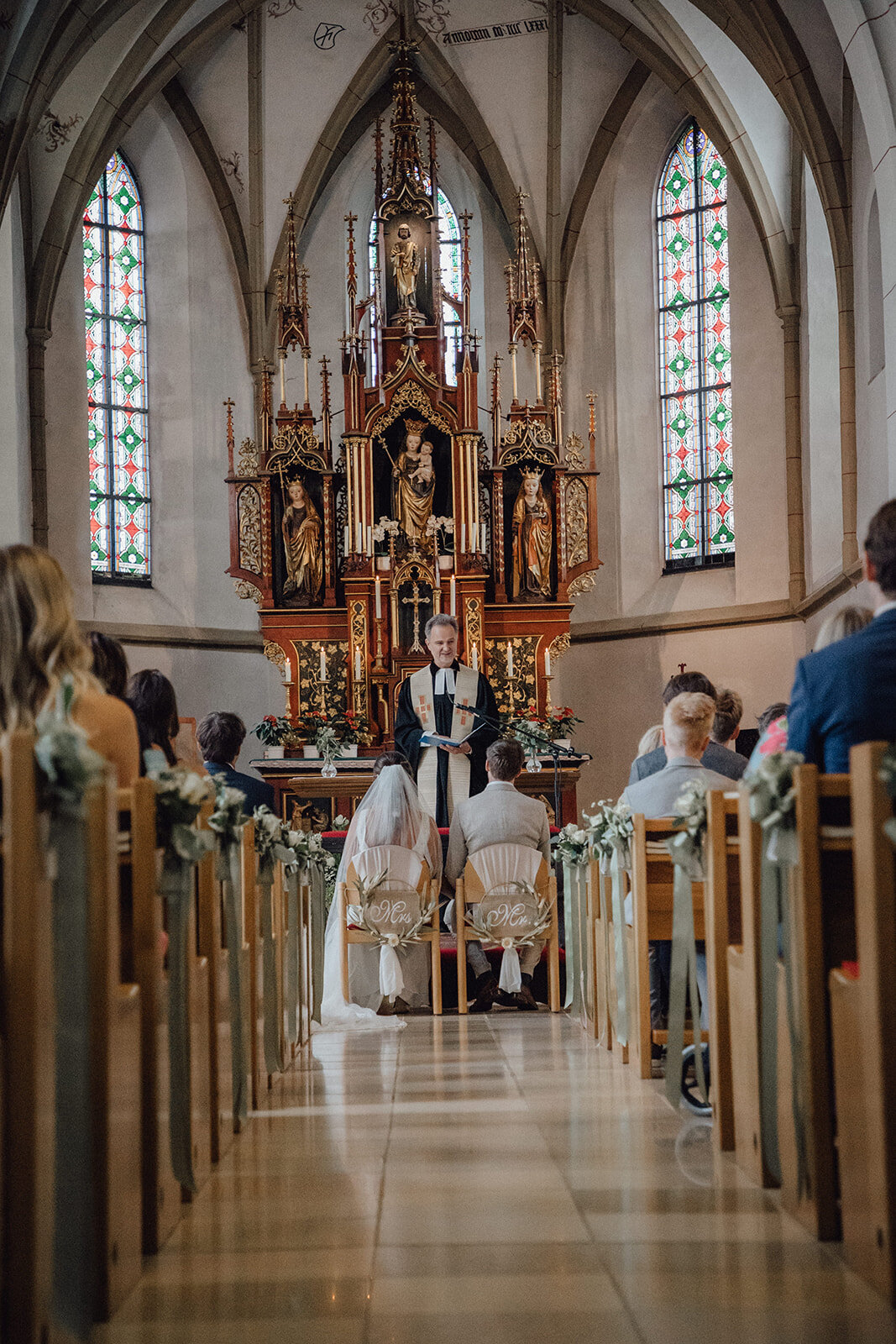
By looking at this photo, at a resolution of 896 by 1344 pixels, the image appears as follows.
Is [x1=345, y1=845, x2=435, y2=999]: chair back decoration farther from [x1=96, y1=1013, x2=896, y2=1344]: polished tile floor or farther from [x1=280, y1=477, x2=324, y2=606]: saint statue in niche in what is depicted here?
[x1=280, y1=477, x2=324, y2=606]: saint statue in niche

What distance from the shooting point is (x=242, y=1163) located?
417 cm

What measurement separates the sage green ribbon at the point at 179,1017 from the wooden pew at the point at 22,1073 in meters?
1.05

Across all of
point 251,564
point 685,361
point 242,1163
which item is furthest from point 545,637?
point 242,1163

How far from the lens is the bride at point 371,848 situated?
26.0 feet

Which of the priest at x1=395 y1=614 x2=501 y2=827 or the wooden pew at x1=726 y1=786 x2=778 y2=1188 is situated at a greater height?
the priest at x1=395 y1=614 x2=501 y2=827

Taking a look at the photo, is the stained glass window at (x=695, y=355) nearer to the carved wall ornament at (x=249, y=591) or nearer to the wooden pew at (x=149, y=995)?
the carved wall ornament at (x=249, y=591)

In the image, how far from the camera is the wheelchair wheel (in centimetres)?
465

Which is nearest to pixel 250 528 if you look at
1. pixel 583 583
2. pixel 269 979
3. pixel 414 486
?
pixel 414 486

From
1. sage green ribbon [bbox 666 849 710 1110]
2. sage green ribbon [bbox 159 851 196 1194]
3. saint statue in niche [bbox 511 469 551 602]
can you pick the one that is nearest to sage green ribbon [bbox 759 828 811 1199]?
sage green ribbon [bbox 666 849 710 1110]

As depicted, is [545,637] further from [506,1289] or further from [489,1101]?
[506,1289]

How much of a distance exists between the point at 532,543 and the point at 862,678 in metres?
10.5

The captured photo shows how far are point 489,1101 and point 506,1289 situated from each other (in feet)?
7.31

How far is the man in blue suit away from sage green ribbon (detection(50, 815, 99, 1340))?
166cm

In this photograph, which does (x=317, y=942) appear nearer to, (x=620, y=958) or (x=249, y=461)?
(x=620, y=958)
